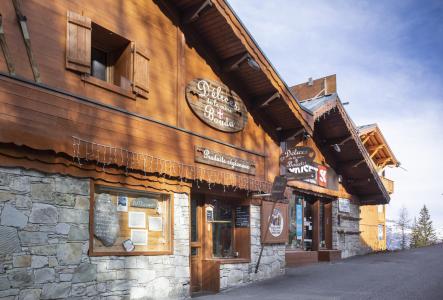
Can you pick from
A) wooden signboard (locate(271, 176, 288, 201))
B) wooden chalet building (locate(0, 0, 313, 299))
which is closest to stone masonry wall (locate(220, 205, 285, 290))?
wooden chalet building (locate(0, 0, 313, 299))

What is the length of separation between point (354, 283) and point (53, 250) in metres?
7.41

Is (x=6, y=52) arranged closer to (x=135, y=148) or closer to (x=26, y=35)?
(x=26, y=35)

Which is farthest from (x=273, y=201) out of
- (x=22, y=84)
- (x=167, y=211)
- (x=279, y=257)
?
(x=22, y=84)

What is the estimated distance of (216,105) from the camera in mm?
11242

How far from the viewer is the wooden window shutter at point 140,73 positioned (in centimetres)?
897

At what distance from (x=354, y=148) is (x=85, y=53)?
1170 cm

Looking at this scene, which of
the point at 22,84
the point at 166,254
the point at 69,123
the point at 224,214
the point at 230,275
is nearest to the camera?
the point at 22,84

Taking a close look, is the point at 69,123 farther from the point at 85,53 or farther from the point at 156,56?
the point at 156,56

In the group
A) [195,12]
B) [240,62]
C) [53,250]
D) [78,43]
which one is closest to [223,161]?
[240,62]

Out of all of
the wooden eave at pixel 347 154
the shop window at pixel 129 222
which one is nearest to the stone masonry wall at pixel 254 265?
the shop window at pixel 129 222

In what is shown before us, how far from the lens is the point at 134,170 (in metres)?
8.77

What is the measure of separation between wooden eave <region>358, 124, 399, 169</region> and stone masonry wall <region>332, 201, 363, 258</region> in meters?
4.38

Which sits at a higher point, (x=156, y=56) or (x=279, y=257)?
(x=156, y=56)

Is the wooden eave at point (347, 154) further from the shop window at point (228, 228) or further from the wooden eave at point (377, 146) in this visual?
the shop window at point (228, 228)
